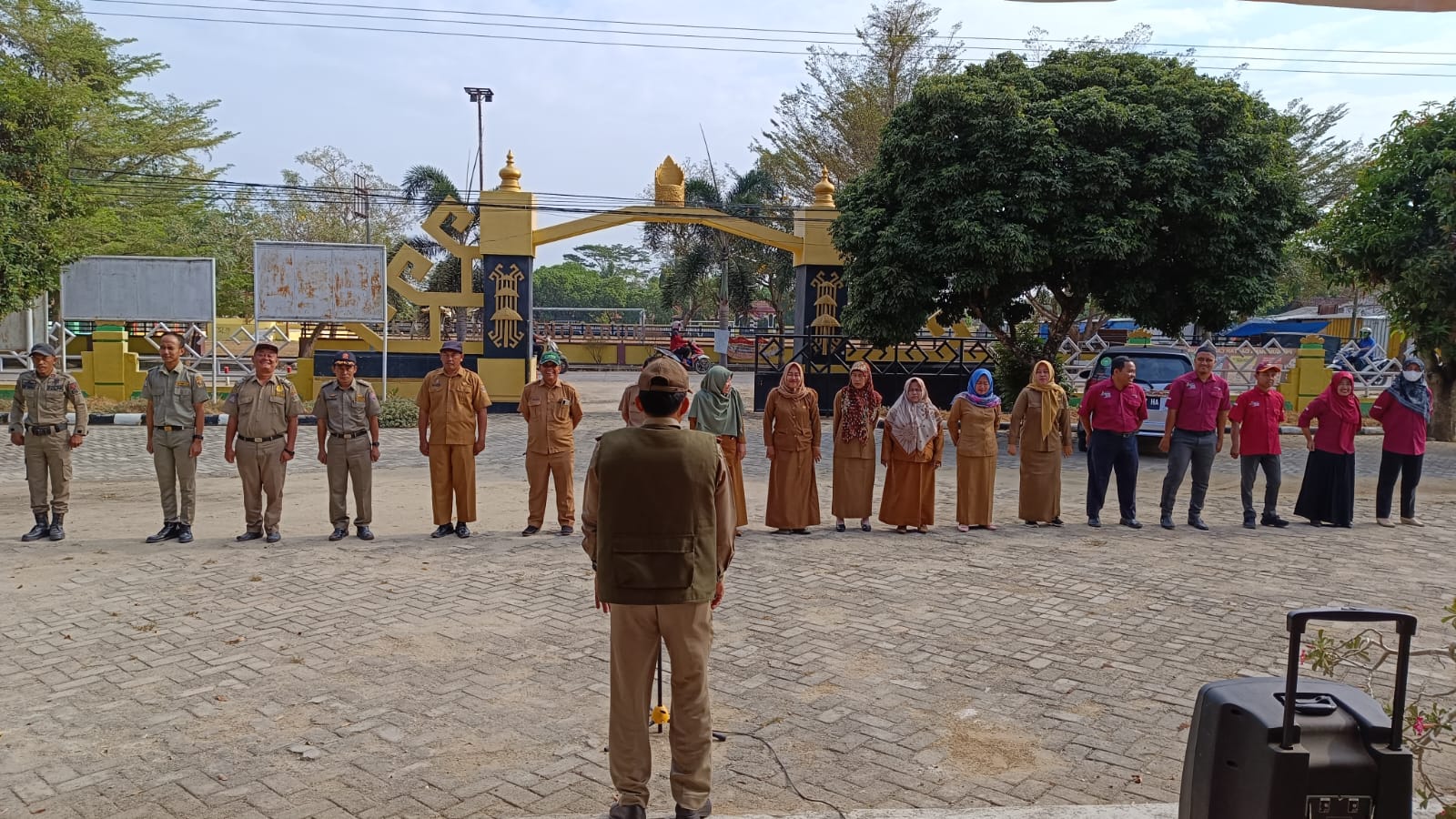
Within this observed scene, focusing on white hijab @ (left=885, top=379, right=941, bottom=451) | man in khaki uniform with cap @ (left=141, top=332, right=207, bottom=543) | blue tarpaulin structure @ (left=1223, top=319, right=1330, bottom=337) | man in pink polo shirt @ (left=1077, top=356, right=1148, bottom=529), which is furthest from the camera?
blue tarpaulin structure @ (left=1223, top=319, right=1330, bottom=337)

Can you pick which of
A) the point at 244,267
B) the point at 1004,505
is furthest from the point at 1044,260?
the point at 244,267

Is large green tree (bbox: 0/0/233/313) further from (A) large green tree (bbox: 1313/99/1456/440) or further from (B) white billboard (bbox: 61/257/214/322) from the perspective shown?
(A) large green tree (bbox: 1313/99/1456/440)

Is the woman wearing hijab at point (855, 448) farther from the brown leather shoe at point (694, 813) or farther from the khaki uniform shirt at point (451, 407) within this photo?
the brown leather shoe at point (694, 813)

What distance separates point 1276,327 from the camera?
46.2 metres

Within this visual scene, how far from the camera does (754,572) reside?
770 cm

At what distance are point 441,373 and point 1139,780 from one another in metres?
6.63

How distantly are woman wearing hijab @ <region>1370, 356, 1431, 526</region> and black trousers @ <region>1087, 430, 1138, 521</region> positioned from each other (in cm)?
251

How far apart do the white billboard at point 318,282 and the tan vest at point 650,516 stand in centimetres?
1525

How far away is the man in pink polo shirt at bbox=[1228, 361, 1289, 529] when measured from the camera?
32.4 feet

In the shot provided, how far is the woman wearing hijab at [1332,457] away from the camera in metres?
9.88

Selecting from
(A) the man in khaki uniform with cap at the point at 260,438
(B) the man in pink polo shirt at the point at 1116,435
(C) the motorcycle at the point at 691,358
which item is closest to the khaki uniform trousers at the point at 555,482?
(A) the man in khaki uniform with cap at the point at 260,438

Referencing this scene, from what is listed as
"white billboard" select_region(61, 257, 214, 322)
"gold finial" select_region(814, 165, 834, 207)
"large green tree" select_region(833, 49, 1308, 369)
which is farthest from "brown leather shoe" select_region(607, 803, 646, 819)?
"gold finial" select_region(814, 165, 834, 207)

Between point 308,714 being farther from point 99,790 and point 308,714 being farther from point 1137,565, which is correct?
point 1137,565

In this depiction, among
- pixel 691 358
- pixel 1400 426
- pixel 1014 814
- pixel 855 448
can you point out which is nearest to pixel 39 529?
pixel 855 448
